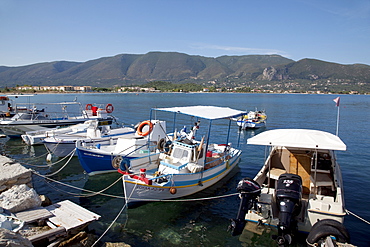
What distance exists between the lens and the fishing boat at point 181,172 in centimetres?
1197

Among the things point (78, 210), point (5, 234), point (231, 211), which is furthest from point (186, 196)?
point (5, 234)

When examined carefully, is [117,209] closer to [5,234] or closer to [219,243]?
[219,243]

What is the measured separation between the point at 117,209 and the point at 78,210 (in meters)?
3.00

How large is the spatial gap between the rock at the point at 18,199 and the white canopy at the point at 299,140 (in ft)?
28.1

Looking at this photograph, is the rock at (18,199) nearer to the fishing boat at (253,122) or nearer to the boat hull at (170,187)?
the boat hull at (170,187)

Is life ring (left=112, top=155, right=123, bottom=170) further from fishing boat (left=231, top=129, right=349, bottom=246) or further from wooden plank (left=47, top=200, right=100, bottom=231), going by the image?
fishing boat (left=231, top=129, right=349, bottom=246)

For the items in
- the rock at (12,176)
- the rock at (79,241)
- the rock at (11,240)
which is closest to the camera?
the rock at (11,240)

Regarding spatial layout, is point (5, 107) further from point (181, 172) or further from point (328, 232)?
point (328, 232)

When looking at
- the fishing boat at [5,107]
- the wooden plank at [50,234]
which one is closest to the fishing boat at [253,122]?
the fishing boat at [5,107]

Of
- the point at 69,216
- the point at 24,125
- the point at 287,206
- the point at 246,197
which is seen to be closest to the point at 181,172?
the point at 246,197

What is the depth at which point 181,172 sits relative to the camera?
13.3 meters

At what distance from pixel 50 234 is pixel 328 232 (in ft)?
28.3

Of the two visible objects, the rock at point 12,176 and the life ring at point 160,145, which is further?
the life ring at point 160,145

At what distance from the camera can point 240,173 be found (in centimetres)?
1848
